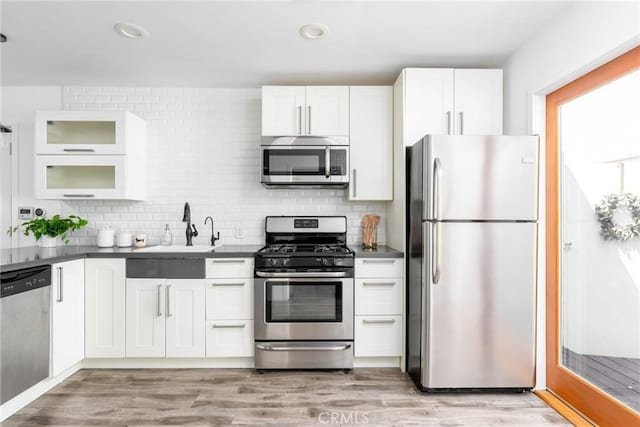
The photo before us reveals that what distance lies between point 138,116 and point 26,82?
38.9 inches

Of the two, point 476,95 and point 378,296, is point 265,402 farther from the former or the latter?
point 476,95

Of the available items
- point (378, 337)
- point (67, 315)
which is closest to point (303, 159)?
point (378, 337)

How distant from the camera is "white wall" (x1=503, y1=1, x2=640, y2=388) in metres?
1.78

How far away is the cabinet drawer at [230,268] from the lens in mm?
2758

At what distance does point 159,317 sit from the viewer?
2729mm

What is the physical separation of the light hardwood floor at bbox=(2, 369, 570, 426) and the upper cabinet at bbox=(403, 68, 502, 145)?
72.8 inches

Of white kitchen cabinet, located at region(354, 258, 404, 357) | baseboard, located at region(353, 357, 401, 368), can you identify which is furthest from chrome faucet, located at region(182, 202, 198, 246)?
baseboard, located at region(353, 357, 401, 368)

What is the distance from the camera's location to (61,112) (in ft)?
9.70

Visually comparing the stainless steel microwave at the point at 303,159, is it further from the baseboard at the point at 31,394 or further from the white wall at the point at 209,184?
the baseboard at the point at 31,394

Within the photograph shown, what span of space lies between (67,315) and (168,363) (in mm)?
806

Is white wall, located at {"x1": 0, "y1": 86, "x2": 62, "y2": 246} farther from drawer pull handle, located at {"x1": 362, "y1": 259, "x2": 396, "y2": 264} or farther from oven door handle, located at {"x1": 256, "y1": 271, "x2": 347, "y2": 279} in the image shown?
drawer pull handle, located at {"x1": 362, "y1": 259, "x2": 396, "y2": 264}

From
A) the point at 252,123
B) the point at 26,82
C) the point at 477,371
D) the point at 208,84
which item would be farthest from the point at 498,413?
the point at 26,82

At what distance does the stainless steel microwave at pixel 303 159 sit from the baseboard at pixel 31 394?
81.2 inches

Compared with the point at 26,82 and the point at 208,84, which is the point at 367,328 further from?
the point at 26,82
